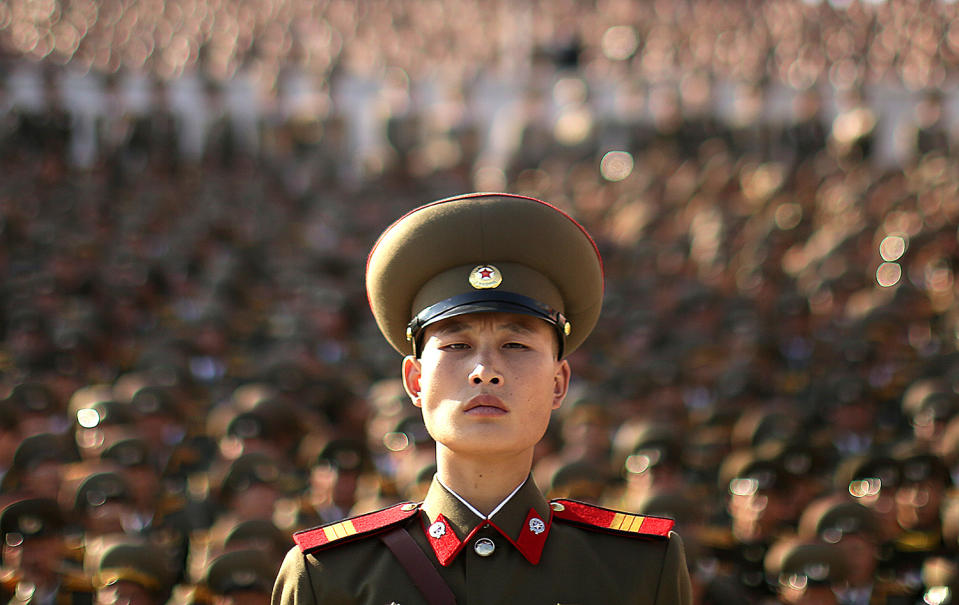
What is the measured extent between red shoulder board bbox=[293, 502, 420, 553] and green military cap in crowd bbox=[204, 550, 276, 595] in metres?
2.57

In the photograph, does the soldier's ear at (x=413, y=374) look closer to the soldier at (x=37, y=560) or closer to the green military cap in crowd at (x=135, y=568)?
the green military cap in crowd at (x=135, y=568)

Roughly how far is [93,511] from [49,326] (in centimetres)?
360

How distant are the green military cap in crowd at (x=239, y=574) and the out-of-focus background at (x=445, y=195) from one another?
2 centimetres

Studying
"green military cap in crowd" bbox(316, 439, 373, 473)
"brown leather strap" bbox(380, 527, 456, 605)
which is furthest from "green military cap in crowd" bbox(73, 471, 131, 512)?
"brown leather strap" bbox(380, 527, 456, 605)

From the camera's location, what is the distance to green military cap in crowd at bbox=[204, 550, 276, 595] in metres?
4.62

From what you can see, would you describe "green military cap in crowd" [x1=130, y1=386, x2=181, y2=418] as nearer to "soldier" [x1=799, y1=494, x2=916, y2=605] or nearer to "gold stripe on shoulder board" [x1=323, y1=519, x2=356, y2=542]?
"soldier" [x1=799, y1=494, x2=916, y2=605]

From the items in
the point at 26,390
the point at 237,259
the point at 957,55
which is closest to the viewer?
the point at 26,390

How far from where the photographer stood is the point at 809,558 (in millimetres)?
5105

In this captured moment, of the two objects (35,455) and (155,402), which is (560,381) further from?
(155,402)

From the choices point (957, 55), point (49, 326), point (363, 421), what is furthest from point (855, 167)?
point (49, 326)

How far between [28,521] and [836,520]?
4.01 metres

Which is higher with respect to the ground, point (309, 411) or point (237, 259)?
point (237, 259)

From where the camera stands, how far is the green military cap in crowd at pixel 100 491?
5.47m

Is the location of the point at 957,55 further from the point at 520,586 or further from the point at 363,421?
the point at 520,586
